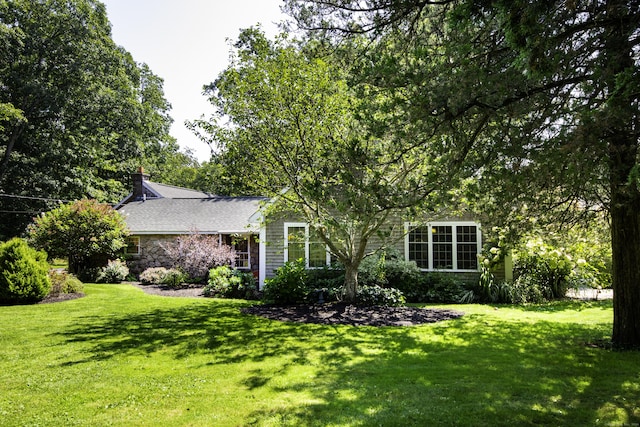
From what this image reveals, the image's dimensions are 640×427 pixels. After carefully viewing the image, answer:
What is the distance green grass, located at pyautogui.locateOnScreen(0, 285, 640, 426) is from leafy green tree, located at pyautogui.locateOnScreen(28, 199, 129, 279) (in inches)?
362

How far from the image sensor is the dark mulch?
33.3 feet

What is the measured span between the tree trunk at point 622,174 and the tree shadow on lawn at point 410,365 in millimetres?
684

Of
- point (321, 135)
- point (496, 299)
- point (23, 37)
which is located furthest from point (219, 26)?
point (23, 37)

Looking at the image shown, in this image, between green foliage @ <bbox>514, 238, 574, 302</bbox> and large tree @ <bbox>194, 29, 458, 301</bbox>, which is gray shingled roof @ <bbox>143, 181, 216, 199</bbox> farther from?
green foliage @ <bbox>514, 238, 574, 302</bbox>

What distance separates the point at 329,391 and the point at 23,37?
29.1 meters

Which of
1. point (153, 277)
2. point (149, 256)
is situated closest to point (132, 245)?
point (149, 256)

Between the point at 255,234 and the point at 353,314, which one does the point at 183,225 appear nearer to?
the point at 255,234

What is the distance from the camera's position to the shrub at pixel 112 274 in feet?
61.5

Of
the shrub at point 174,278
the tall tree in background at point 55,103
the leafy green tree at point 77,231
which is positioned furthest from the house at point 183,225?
the tall tree in background at point 55,103

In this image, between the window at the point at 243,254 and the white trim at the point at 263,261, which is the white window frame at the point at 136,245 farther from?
the white trim at the point at 263,261

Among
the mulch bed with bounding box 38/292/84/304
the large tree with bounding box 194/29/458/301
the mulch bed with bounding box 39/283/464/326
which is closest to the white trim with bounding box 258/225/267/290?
the mulch bed with bounding box 39/283/464/326

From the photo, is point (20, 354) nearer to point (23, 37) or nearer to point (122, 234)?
point (122, 234)

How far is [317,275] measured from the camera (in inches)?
602

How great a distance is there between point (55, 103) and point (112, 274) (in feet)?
43.9
